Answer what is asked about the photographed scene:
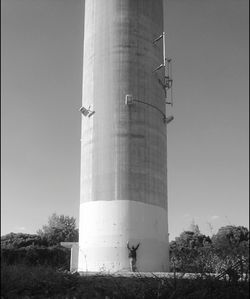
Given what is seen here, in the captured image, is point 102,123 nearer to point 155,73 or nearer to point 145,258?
point 155,73

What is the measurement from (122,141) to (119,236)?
5779 millimetres

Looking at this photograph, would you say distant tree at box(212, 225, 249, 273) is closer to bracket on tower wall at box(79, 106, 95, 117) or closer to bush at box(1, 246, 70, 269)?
bush at box(1, 246, 70, 269)

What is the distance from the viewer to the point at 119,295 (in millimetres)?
10344

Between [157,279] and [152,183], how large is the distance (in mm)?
17015

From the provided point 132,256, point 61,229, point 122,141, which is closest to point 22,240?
point 61,229

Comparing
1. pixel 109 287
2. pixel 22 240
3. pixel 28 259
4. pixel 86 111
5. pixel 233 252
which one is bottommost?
pixel 22 240

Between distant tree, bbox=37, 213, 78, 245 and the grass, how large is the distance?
5092cm

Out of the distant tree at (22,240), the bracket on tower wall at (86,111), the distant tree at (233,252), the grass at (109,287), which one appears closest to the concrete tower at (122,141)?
the bracket on tower wall at (86,111)

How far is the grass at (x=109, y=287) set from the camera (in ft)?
31.8

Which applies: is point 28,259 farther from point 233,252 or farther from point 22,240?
point 22,240

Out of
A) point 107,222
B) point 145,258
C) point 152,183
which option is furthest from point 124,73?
point 145,258

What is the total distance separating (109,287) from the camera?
10906mm

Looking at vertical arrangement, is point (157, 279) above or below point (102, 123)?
below

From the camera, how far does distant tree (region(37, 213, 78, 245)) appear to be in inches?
2496
